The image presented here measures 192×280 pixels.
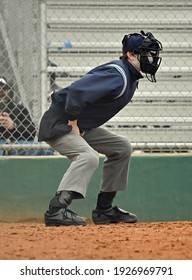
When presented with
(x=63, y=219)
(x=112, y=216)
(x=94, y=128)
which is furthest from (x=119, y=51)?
(x=63, y=219)

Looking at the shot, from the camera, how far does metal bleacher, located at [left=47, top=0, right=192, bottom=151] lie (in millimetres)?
8820

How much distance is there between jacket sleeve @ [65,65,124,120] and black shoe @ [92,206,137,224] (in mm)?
1105

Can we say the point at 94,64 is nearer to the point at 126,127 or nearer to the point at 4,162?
the point at 126,127

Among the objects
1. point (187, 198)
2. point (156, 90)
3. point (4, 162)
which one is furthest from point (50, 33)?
point (187, 198)

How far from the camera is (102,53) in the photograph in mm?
9250

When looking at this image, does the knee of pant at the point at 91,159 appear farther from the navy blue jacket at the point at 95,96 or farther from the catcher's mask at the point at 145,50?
the catcher's mask at the point at 145,50

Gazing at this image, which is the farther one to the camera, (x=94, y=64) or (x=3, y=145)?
(x=94, y=64)

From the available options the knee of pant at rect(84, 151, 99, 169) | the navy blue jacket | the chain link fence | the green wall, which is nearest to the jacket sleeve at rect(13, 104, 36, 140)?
the chain link fence

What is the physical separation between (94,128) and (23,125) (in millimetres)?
1322

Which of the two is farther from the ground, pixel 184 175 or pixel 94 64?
pixel 94 64

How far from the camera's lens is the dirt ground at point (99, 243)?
15.6ft

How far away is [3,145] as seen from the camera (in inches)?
316

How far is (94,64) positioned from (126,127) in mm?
962

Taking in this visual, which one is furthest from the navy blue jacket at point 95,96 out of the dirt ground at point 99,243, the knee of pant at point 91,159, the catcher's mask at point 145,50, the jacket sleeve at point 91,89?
the dirt ground at point 99,243
